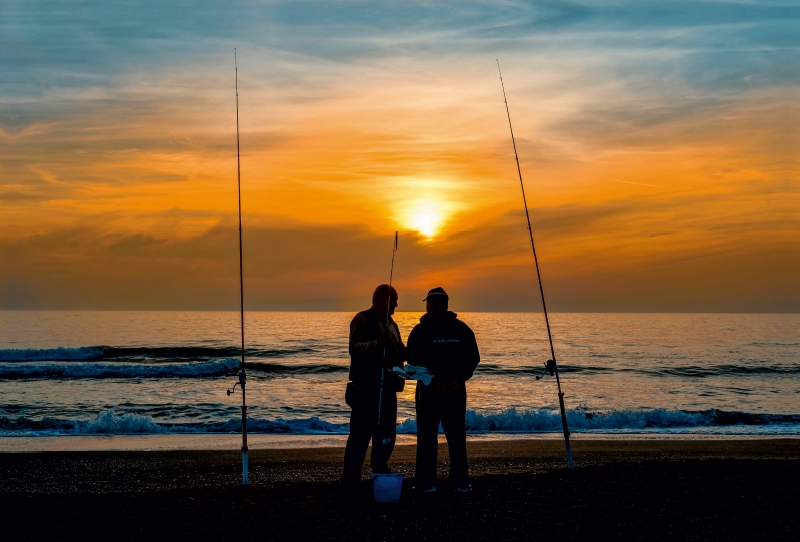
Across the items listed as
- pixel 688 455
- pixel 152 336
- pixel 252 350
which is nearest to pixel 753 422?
pixel 688 455

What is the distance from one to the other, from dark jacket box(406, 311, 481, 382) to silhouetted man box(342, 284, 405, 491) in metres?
0.29

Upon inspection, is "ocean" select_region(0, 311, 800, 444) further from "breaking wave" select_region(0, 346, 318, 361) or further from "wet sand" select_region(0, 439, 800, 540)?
"wet sand" select_region(0, 439, 800, 540)

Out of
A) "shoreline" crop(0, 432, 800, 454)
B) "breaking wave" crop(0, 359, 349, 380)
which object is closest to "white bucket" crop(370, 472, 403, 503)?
"shoreline" crop(0, 432, 800, 454)

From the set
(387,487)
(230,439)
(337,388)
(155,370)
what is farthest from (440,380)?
(155,370)

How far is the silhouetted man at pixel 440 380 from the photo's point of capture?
19.9 ft

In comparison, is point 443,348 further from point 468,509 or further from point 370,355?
point 468,509

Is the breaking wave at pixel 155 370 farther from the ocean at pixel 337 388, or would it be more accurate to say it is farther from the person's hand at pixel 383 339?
the person's hand at pixel 383 339

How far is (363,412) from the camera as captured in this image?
627cm

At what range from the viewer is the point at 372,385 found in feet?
20.5

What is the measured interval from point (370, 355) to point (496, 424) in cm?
1094

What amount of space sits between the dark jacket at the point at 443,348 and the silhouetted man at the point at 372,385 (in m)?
0.29

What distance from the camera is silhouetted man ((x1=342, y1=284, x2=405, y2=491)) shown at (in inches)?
245

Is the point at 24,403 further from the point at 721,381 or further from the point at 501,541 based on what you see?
the point at 721,381

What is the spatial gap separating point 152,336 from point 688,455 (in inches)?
1924
